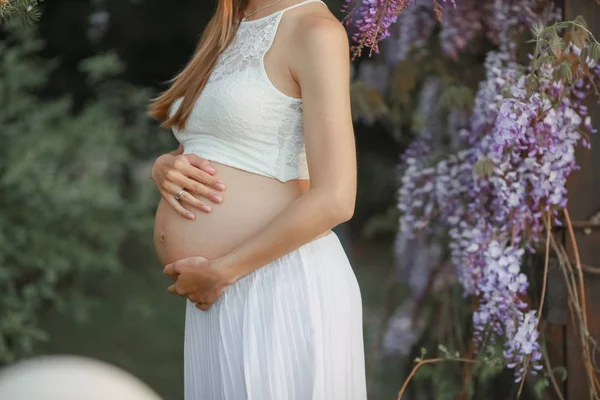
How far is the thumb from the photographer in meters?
2.07

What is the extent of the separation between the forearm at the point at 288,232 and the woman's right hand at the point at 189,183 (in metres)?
0.17

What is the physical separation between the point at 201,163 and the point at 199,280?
0.28 meters

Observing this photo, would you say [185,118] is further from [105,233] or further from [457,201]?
[105,233]

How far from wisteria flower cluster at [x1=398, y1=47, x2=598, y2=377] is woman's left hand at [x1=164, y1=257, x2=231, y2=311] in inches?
37.7

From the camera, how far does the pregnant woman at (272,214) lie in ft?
6.20

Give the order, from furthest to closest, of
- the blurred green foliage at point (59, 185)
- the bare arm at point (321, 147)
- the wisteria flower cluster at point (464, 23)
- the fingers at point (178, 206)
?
the blurred green foliage at point (59, 185)
the wisteria flower cluster at point (464, 23)
the fingers at point (178, 206)
the bare arm at point (321, 147)

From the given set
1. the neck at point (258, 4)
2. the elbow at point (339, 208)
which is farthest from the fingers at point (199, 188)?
the neck at point (258, 4)

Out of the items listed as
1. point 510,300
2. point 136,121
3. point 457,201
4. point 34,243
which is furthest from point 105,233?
point 510,300

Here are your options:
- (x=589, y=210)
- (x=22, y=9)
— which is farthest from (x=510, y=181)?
(x=22, y=9)

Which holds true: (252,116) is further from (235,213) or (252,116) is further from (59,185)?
(59,185)

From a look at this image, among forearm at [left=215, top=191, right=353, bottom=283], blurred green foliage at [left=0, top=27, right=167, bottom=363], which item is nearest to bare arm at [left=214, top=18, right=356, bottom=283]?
forearm at [left=215, top=191, right=353, bottom=283]

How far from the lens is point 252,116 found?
199cm

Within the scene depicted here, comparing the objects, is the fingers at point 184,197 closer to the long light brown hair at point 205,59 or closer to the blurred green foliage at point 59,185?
the long light brown hair at point 205,59

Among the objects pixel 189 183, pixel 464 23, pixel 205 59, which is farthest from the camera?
pixel 464 23
